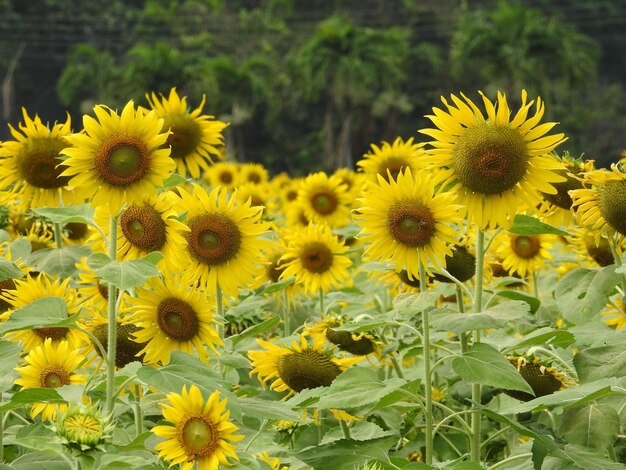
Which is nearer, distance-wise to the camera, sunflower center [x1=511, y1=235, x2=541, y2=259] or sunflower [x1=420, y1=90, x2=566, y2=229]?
sunflower [x1=420, y1=90, x2=566, y2=229]

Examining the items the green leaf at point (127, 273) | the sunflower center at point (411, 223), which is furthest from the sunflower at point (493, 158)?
the green leaf at point (127, 273)

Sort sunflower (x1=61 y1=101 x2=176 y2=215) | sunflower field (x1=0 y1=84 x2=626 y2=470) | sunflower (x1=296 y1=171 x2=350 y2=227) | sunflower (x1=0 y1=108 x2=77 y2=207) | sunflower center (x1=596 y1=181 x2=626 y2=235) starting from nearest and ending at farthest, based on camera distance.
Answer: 1. sunflower field (x1=0 y1=84 x2=626 y2=470)
2. sunflower (x1=61 y1=101 x2=176 y2=215)
3. sunflower center (x1=596 y1=181 x2=626 y2=235)
4. sunflower (x1=0 y1=108 x2=77 y2=207)
5. sunflower (x1=296 y1=171 x2=350 y2=227)

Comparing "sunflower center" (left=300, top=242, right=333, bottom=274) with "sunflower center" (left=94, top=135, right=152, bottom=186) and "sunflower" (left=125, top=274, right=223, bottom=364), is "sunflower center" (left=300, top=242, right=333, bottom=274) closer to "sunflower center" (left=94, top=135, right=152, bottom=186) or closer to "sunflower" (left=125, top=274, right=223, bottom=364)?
"sunflower" (left=125, top=274, right=223, bottom=364)

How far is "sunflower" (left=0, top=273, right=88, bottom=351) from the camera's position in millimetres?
3006

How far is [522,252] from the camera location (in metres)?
4.16

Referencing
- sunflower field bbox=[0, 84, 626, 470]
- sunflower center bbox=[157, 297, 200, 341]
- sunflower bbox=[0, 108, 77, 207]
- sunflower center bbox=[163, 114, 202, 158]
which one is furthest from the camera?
sunflower center bbox=[163, 114, 202, 158]

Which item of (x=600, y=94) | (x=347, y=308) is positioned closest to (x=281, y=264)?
(x=347, y=308)

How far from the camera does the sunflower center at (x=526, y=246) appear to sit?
13.6 ft

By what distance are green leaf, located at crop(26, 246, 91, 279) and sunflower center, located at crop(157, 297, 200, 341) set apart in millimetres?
1005

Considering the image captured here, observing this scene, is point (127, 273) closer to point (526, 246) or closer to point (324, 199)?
point (526, 246)

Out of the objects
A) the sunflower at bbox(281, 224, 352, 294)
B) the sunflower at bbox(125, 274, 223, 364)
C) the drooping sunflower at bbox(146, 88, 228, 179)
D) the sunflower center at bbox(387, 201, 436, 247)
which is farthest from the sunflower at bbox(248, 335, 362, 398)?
the sunflower at bbox(281, 224, 352, 294)

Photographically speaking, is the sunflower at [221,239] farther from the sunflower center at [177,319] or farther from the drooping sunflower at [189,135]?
the drooping sunflower at [189,135]

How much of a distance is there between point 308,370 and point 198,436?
722 millimetres

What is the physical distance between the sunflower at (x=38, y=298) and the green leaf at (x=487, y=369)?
1046 millimetres
